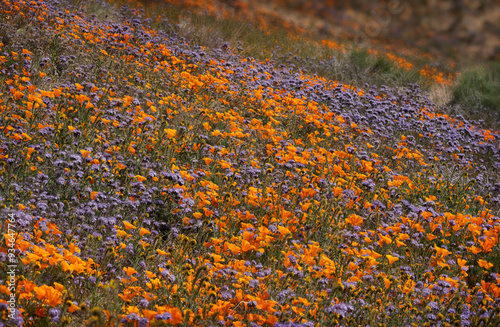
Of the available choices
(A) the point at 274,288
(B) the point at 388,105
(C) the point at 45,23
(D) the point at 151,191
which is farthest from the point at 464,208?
(C) the point at 45,23

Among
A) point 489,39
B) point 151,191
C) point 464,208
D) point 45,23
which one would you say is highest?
point 489,39

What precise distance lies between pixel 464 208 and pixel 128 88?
4763 mm

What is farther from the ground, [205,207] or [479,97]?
[479,97]

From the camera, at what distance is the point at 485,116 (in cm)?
944

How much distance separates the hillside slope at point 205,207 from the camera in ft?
7.95

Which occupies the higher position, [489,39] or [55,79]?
[489,39]

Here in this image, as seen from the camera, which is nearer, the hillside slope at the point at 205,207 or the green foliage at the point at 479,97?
the hillside slope at the point at 205,207

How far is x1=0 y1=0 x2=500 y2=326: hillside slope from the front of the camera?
A: 95.3 inches

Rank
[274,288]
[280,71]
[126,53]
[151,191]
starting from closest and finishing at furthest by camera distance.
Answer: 1. [274,288]
2. [151,191]
3. [126,53]
4. [280,71]

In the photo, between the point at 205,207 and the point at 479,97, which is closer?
the point at 205,207

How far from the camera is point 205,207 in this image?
3451mm

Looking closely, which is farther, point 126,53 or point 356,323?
point 126,53

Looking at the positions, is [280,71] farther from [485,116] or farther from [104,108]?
[485,116]

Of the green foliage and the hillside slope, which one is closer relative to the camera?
the hillside slope
